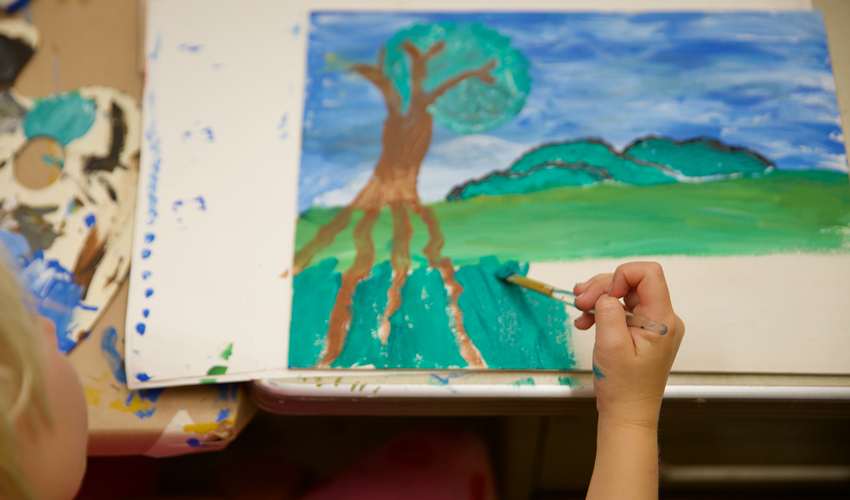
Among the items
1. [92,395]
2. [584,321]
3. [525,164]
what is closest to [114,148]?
[92,395]

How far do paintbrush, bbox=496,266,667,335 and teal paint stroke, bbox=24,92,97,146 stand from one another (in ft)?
2.10

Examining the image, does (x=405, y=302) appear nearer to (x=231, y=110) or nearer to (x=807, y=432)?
(x=231, y=110)

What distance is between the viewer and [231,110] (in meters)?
0.73

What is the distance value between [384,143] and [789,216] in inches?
21.3

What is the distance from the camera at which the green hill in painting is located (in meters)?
0.70

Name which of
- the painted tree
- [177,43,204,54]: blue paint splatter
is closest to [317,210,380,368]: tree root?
the painted tree

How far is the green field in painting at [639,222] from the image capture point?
0.66 m

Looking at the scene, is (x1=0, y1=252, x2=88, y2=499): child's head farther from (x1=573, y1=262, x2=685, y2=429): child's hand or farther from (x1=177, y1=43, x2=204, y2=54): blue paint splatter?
(x1=573, y1=262, x2=685, y2=429): child's hand

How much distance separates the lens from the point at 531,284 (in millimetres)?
618

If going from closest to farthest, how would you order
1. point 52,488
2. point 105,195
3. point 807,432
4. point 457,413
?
point 52,488, point 457,413, point 105,195, point 807,432

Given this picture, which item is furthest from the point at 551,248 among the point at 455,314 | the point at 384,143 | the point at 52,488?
the point at 52,488

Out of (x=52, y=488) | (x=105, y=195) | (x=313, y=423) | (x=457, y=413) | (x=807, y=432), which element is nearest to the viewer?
(x=52, y=488)

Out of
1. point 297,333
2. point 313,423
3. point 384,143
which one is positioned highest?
point 384,143

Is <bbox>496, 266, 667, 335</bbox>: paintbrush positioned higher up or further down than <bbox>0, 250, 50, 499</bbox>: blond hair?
higher up
